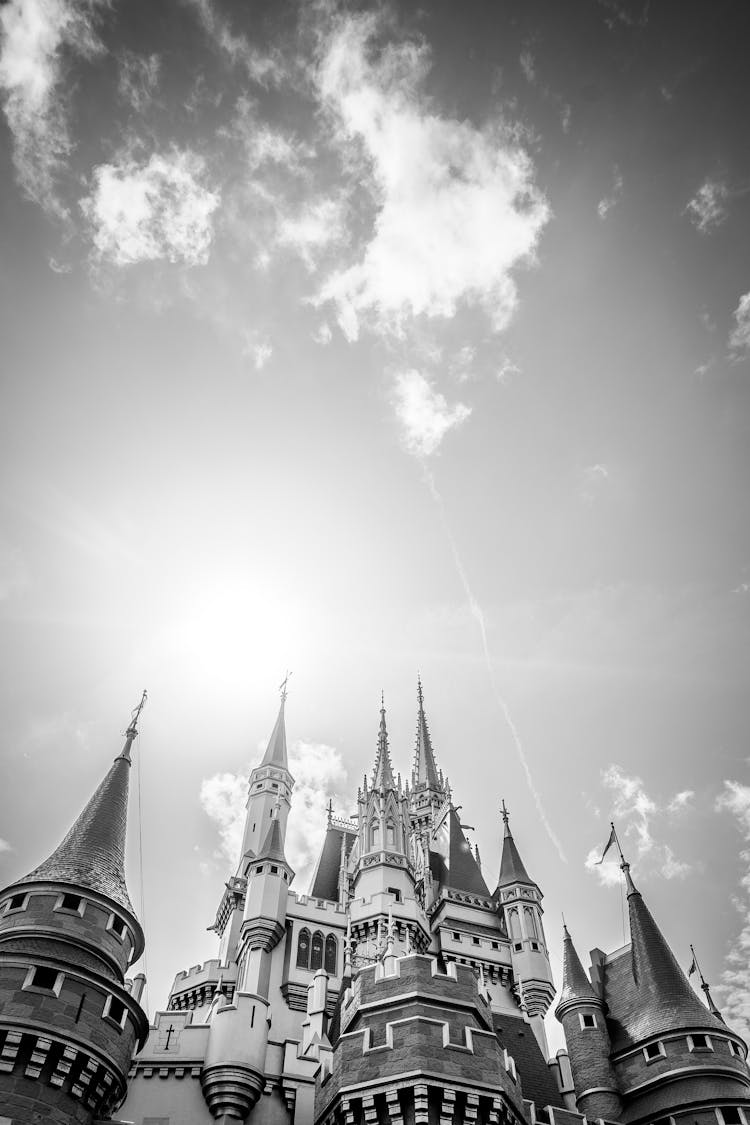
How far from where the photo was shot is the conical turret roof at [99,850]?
25.5m

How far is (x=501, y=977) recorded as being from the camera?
47.4 metres

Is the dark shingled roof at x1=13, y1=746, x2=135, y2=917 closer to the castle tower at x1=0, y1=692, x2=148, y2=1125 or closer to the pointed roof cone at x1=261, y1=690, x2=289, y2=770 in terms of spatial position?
the castle tower at x1=0, y1=692, x2=148, y2=1125

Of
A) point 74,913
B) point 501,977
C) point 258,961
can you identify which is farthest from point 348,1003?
point 501,977

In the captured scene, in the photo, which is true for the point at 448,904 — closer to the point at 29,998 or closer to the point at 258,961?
the point at 258,961

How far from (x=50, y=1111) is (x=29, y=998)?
2.64 metres

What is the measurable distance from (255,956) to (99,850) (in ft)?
55.2

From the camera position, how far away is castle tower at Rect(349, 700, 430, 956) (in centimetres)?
4503

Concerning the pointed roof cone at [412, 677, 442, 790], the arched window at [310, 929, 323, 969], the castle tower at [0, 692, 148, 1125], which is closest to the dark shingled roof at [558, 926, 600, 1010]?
the arched window at [310, 929, 323, 969]

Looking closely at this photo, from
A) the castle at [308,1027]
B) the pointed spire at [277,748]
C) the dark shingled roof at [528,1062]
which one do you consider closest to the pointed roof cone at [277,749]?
the pointed spire at [277,748]

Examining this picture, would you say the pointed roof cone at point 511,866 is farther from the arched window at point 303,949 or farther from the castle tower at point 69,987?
the castle tower at point 69,987

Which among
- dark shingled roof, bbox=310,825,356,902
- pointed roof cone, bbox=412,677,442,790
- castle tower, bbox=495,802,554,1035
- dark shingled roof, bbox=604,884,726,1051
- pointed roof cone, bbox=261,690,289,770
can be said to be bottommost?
dark shingled roof, bbox=604,884,726,1051

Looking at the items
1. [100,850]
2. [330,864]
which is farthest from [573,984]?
[330,864]

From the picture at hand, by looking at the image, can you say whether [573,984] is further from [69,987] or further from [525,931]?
[69,987]

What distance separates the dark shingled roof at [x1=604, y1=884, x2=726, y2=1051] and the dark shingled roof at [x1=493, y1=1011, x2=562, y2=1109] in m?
3.01
